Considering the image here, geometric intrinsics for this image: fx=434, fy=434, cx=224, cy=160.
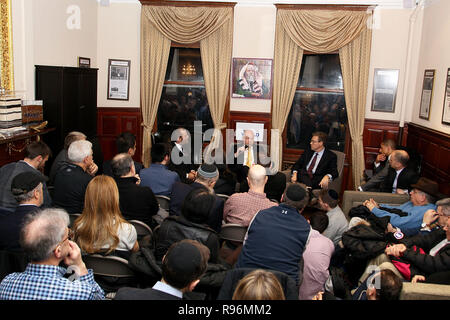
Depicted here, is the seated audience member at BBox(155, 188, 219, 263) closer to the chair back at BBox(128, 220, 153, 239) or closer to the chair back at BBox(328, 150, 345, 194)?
the chair back at BBox(128, 220, 153, 239)

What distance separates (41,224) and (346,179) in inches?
260

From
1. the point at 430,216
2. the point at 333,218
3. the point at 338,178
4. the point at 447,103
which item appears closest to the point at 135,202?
the point at 333,218

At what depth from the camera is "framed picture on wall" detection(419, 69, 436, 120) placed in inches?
267

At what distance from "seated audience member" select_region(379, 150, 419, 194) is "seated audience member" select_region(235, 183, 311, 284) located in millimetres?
3045

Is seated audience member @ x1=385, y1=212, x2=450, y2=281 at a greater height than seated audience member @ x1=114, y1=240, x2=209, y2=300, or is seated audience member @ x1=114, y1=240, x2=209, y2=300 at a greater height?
seated audience member @ x1=114, y1=240, x2=209, y2=300

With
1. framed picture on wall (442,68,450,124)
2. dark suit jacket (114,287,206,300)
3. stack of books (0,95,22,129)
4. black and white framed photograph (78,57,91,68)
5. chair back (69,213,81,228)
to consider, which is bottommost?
chair back (69,213,81,228)

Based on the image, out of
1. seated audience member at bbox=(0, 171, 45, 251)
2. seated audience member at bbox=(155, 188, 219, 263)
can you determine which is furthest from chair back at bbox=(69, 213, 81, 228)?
seated audience member at bbox=(155, 188, 219, 263)

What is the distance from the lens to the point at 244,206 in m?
4.00

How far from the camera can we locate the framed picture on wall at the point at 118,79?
27.3 feet

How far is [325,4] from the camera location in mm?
7578

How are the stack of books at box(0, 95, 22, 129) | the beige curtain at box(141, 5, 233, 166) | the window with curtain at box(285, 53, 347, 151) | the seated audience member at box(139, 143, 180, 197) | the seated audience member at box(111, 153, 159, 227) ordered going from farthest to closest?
1. the window with curtain at box(285, 53, 347, 151)
2. the beige curtain at box(141, 5, 233, 166)
3. the stack of books at box(0, 95, 22, 129)
4. the seated audience member at box(139, 143, 180, 197)
5. the seated audience member at box(111, 153, 159, 227)

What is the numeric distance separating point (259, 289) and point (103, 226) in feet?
5.14
